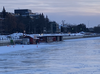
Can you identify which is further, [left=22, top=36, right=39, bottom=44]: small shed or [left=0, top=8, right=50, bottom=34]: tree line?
[left=0, top=8, right=50, bottom=34]: tree line

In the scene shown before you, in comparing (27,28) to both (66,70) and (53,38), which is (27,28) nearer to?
(53,38)

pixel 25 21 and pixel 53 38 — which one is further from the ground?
pixel 25 21

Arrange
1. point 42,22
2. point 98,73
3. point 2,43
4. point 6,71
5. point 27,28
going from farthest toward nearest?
point 42,22 < point 27,28 < point 2,43 < point 6,71 < point 98,73

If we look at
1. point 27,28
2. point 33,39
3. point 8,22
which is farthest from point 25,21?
point 33,39

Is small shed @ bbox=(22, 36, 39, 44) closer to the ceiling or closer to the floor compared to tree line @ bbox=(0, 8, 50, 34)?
closer to the floor

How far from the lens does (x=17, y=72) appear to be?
16.5 meters

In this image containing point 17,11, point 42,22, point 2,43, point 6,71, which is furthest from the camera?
point 17,11

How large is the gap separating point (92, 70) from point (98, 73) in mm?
1196

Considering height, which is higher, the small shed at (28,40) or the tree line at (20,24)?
the tree line at (20,24)

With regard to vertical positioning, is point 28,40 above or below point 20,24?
below

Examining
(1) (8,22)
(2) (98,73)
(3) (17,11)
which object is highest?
(3) (17,11)

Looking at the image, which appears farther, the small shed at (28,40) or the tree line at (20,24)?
the tree line at (20,24)

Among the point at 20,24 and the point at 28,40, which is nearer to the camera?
the point at 28,40

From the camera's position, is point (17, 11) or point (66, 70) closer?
point (66, 70)
